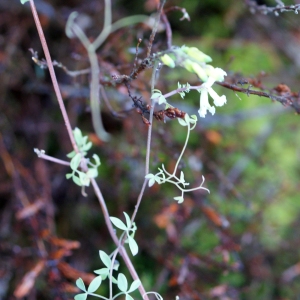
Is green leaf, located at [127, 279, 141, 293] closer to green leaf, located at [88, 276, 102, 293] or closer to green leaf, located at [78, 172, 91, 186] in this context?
green leaf, located at [88, 276, 102, 293]

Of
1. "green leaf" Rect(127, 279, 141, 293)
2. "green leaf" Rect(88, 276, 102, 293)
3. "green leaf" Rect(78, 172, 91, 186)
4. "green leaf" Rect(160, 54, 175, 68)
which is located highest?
"green leaf" Rect(160, 54, 175, 68)

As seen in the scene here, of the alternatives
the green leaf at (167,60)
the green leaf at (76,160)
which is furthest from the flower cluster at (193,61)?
the green leaf at (76,160)

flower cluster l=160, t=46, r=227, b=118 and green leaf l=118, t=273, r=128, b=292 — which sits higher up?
flower cluster l=160, t=46, r=227, b=118

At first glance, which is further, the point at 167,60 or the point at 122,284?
the point at 122,284

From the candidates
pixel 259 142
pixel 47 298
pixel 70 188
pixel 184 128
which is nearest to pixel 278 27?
pixel 259 142

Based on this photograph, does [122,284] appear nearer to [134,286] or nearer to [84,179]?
[134,286]

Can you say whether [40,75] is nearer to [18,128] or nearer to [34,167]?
[18,128]

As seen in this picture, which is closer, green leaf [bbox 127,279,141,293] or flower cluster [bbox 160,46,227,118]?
flower cluster [bbox 160,46,227,118]

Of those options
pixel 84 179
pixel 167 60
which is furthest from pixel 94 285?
pixel 167 60

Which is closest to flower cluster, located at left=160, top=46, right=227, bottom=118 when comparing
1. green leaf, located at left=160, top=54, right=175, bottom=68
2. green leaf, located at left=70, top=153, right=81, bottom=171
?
green leaf, located at left=160, top=54, right=175, bottom=68

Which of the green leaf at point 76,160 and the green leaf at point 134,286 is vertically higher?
the green leaf at point 76,160

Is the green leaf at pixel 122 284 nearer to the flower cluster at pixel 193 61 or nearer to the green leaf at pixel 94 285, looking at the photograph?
the green leaf at pixel 94 285
